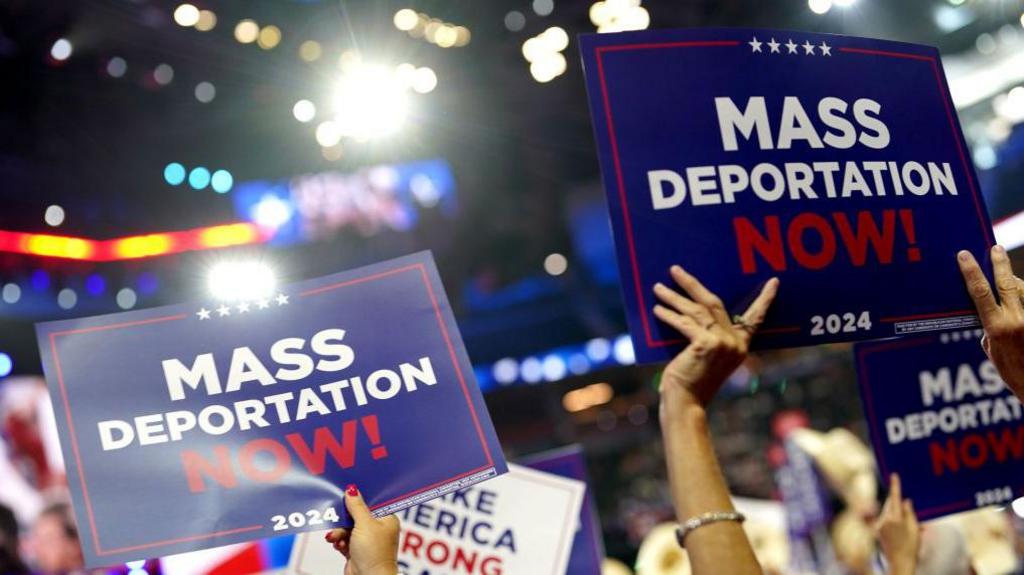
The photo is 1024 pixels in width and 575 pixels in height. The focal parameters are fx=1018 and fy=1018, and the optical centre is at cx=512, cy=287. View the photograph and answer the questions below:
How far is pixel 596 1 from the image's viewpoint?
22.1ft

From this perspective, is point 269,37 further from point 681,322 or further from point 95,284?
point 681,322

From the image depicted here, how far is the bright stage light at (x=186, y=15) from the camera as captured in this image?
643 cm

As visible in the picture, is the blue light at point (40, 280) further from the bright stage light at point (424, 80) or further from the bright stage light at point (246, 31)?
the bright stage light at point (424, 80)

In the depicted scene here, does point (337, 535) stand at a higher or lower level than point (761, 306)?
lower

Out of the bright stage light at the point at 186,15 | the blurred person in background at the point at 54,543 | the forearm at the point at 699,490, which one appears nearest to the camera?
the forearm at the point at 699,490

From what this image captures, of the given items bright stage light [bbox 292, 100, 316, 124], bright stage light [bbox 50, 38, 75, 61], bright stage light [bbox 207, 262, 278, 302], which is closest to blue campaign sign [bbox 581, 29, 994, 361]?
bright stage light [bbox 50, 38, 75, 61]

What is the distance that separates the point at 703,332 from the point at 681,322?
2.0 inches

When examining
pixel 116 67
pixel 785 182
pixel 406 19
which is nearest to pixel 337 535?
pixel 785 182

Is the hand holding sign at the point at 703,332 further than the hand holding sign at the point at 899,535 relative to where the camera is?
No

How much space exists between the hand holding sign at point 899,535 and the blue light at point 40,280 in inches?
263

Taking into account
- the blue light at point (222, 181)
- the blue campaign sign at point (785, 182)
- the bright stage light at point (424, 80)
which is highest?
the bright stage light at point (424, 80)

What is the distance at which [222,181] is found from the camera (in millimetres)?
8547

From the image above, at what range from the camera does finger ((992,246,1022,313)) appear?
189 cm

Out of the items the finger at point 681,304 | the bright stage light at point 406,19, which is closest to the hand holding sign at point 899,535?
the finger at point 681,304
